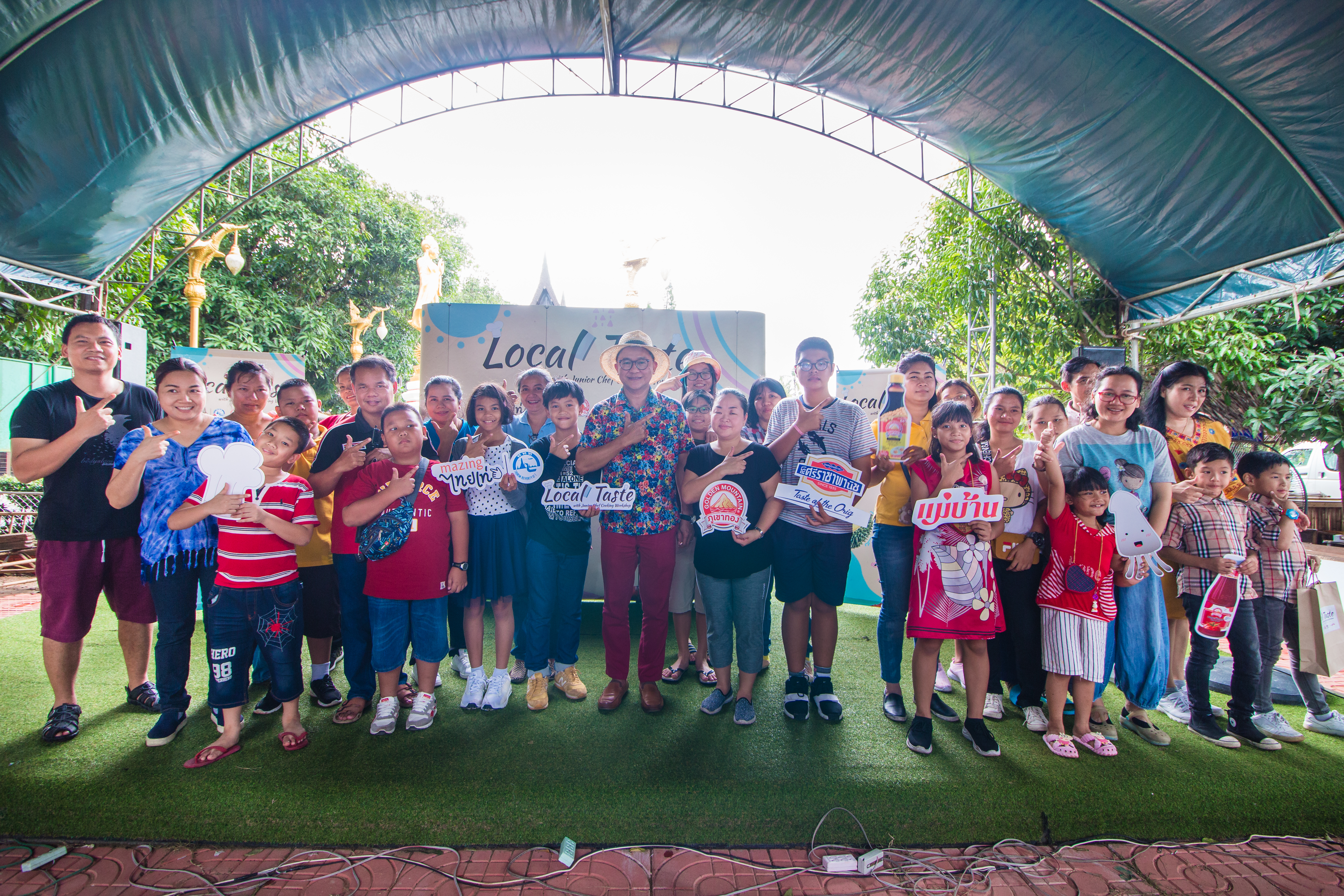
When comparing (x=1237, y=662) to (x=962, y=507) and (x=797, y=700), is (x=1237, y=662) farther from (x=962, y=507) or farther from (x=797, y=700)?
(x=797, y=700)

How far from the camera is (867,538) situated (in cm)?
500

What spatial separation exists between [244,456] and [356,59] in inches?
172

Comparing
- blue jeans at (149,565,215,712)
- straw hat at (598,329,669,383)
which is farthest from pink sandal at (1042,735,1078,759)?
blue jeans at (149,565,215,712)

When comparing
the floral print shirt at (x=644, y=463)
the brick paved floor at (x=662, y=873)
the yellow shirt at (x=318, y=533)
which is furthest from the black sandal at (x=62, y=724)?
the floral print shirt at (x=644, y=463)

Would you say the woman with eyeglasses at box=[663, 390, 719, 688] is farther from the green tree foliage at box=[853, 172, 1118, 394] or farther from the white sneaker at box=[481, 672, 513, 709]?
the green tree foliage at box=[853, 172, 1118, 394]

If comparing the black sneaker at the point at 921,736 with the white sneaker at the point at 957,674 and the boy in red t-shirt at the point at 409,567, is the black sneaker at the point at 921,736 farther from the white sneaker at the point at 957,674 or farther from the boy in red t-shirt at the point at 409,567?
the boy in red t-shirt at the point at 409,567

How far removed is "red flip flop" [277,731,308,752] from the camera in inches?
96.7

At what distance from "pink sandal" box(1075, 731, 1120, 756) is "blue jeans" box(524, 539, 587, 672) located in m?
2.48

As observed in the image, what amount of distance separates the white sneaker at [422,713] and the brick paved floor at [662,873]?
0.65 m

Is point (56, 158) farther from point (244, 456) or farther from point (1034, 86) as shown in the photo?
point (1034, 86)

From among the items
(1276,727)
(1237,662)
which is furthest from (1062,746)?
(1276,727)

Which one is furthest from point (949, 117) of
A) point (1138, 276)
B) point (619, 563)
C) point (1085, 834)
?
point (1085, 834)

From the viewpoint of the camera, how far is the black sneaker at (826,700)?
2795 millimetres

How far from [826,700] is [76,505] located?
3.66m
